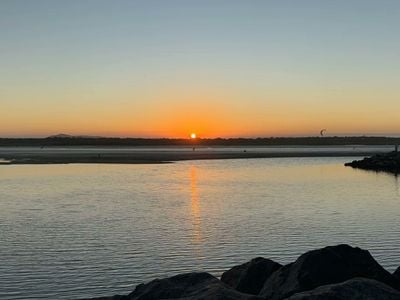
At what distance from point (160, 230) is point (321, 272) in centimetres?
1071

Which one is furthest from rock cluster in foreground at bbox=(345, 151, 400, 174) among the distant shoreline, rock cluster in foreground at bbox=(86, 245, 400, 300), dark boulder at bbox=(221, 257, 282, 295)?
rock cluster in foreground at bbox=(86, 245, 400, 300)

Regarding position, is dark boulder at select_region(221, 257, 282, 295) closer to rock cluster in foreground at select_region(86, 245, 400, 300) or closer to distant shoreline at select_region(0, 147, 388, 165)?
rock cluster in foreground at select_region(86, 245, 400, 300)

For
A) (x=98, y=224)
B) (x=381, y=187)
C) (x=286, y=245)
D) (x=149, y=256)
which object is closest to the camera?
(x=149, y=256)

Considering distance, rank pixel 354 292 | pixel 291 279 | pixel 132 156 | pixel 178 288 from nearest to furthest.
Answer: pixel 354 292 → pixel 291 279 → pixel 178 288 → pixel 132 156

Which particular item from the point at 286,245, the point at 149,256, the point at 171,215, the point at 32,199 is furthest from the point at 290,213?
the point at 32,199

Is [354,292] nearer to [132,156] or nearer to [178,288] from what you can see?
[178,288]

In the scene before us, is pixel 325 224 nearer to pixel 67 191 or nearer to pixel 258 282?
pixel 258 282

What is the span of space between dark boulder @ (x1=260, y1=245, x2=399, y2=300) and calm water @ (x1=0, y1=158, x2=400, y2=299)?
4174 mm

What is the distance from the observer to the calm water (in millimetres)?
13661

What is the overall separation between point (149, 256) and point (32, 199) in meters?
14.8

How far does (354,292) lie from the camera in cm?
737

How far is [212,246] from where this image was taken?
1673 cm

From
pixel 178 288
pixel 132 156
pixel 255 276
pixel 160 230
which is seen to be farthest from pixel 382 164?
pixel 178 288

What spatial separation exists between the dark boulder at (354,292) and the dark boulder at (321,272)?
144 cm
